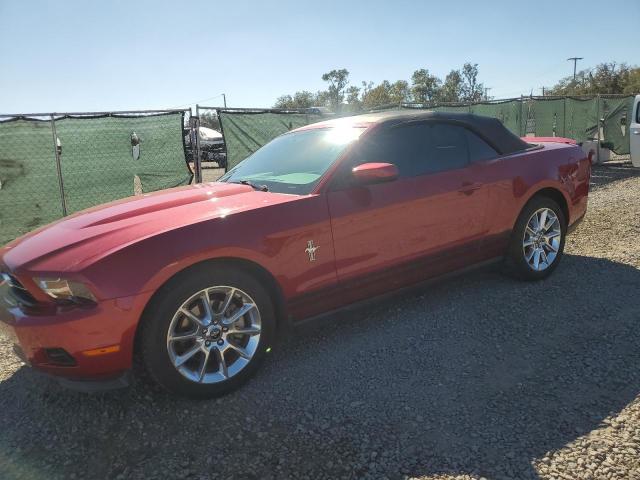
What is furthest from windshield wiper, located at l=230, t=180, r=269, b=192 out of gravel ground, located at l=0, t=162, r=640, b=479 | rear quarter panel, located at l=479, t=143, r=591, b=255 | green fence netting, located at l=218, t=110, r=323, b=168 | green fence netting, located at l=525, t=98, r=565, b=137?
green fence netting, located at l=525, t=98, r=565, b=137

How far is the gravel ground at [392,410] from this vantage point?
2.17 m

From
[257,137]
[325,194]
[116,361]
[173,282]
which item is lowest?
[116,361]

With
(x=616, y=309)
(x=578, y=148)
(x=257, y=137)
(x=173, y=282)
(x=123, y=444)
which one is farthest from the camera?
(x=257, y=137)

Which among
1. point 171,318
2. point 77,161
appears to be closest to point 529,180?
point 171,318

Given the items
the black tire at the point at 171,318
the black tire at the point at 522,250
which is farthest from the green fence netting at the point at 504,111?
the black tire at the point at 171,318

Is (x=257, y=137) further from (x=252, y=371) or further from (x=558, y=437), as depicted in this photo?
(x=558, y=437)

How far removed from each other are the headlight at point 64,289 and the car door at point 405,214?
4.91ft

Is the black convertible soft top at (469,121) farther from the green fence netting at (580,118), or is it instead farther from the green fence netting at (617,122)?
the green fence netting at (617,122)

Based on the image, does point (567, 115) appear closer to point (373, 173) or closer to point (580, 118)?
point (580, 118)

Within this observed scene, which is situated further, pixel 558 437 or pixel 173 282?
pixel 173 282

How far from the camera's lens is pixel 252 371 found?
9.39ft

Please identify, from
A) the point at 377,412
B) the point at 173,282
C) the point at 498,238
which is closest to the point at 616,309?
the point at 498,238

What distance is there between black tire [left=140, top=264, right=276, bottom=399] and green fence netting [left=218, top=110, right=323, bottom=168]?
19.2 ft

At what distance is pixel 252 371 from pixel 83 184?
5647mm
